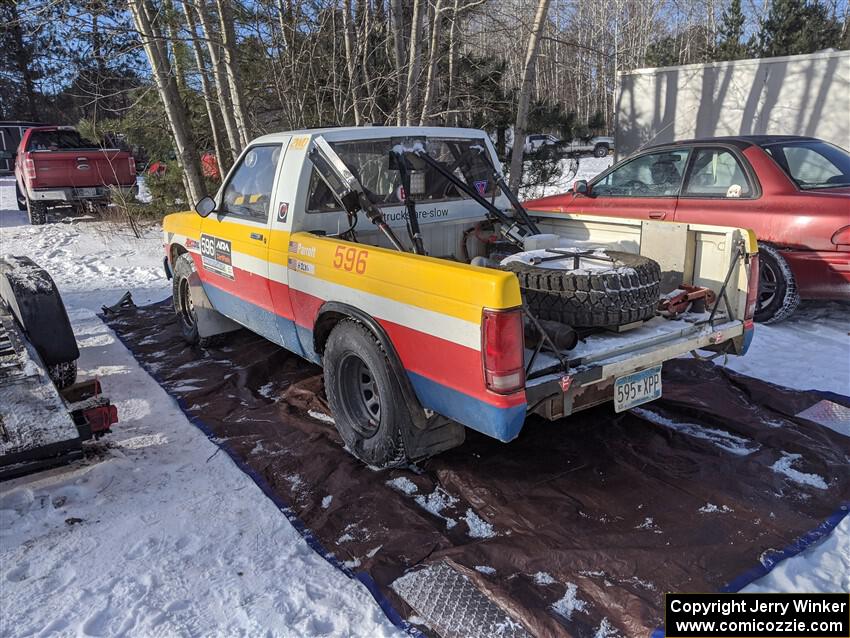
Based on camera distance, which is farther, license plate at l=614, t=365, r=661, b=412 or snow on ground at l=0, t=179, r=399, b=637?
license plate at l=614, t=365, r=661, b=412

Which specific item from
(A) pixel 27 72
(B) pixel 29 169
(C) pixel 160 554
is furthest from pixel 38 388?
(A) pixel 27 72

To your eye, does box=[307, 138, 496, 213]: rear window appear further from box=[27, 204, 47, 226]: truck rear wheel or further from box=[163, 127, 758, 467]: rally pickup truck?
box=[27, 204, 47, 226]: truck rear wheel

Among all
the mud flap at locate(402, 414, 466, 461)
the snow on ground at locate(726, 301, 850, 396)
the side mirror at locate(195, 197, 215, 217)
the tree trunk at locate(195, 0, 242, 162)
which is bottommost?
the snow on ground at locate(726, 301, 850, 396)

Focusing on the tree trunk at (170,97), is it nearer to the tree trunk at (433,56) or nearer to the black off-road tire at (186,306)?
the tree trunk at (433,56)

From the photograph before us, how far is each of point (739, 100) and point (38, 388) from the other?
40.7 feet

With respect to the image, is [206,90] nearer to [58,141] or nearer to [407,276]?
[58,141]

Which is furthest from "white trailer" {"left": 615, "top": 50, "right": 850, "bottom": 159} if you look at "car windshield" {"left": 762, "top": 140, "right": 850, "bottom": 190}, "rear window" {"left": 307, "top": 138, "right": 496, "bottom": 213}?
"rear window" {"left": 307, "top": 138, "right": 496, "bottom": 213}

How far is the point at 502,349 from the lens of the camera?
2.61 m

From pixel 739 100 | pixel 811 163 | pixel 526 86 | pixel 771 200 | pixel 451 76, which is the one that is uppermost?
pixel 451 76

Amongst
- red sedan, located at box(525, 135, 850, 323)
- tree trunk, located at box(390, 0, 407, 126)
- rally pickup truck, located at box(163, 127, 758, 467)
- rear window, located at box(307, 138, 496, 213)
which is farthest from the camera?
tree trunk, located at box(390, 0, 407, 126)

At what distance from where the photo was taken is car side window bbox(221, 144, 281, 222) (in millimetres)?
4422

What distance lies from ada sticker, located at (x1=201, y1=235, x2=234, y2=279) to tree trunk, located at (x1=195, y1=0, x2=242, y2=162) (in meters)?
4.13

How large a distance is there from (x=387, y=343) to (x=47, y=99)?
1475 inches

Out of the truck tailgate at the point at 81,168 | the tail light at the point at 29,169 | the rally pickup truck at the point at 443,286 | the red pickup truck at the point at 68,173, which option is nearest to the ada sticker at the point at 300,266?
the rally pickup truck at the point at 443,286
